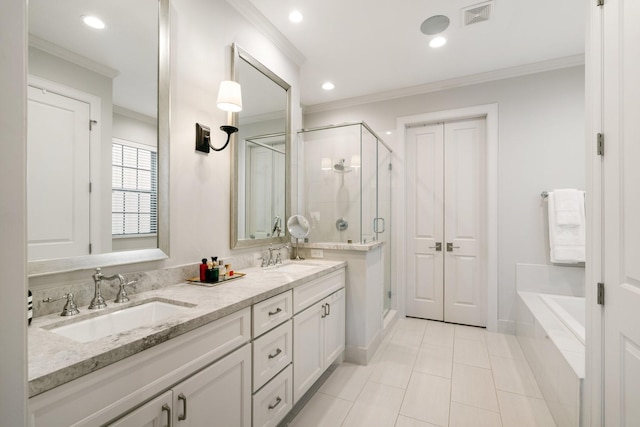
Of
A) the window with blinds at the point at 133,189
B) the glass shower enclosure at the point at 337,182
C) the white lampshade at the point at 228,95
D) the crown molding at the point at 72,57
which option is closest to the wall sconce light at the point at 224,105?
the white lampshade at the point at 228,95

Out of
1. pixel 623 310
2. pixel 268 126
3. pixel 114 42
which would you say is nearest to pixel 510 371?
pixel 623 310

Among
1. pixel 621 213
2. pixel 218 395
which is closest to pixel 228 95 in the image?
pixel 218 395

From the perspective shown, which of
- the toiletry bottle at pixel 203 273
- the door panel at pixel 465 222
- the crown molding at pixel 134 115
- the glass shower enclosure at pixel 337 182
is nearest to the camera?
the crown molding at pixel 134 115

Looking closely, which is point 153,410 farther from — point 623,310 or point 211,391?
point 623,310

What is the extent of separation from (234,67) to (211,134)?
0.54 m

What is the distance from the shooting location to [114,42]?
54.0 inches

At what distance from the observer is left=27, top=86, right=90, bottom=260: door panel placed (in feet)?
3.59

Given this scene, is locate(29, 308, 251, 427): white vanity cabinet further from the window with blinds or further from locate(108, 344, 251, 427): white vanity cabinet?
the window with blinds

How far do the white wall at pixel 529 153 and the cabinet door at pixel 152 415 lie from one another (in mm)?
3273

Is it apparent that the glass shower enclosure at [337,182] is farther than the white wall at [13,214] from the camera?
Yes

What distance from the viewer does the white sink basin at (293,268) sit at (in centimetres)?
207

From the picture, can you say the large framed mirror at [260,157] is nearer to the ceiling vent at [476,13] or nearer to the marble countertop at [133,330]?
the marble countertop at [133,330]

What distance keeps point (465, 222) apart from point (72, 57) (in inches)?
140

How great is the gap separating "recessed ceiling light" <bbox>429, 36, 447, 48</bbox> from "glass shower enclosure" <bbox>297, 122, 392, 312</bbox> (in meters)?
0.92
